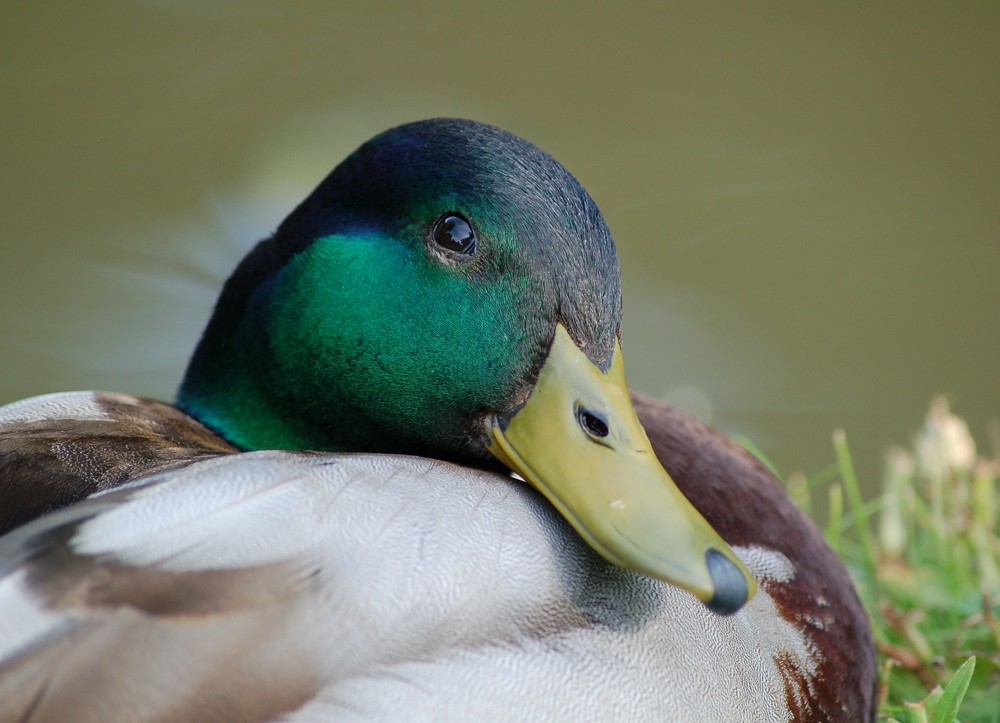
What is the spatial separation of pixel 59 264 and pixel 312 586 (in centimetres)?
395

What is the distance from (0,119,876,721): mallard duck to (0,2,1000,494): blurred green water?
2447 mm

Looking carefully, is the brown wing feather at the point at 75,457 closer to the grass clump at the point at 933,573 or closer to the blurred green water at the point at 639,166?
the grass clump at the point at 933,573

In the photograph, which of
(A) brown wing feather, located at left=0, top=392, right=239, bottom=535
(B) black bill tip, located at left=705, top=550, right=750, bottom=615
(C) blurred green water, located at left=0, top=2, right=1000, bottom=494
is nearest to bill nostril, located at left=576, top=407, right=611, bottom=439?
(B) black bill tip, located at left=705, top=550, right=750, bottom=615

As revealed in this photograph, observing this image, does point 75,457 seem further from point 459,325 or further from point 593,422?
point 593,422

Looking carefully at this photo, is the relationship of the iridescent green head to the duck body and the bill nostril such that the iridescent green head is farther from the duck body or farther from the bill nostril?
the duck body

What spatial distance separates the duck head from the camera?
1778 millimetres

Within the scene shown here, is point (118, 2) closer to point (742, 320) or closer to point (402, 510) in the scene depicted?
point (742, 320)

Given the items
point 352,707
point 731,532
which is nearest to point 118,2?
point 731,532

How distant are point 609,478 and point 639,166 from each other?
3716mm

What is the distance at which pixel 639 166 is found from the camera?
527 cm

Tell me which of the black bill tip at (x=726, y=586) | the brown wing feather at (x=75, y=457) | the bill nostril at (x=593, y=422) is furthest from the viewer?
the bill nostril at (x=593, y=422)

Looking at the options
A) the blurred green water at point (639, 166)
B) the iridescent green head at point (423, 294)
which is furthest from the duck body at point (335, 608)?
the blurred green water at point (639, 166)

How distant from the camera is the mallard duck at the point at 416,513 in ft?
4.48

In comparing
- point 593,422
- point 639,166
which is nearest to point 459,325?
point 593,422
